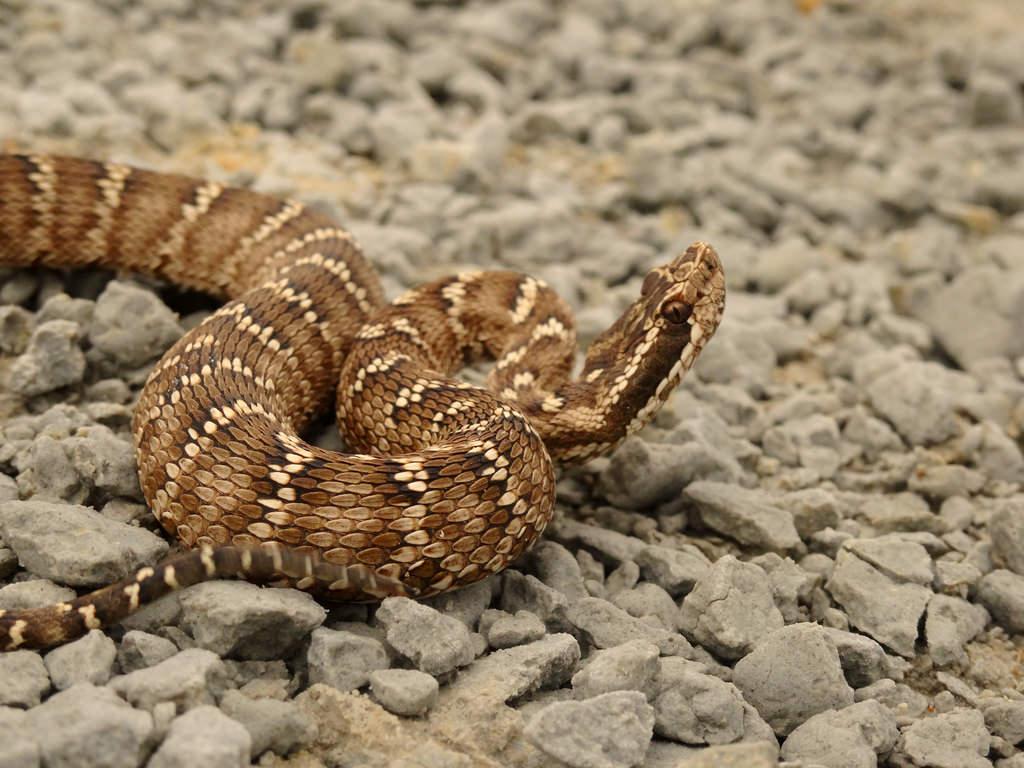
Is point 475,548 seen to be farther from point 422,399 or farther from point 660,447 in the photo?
point 660,447

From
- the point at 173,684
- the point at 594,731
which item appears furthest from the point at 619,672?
the point at 173,684

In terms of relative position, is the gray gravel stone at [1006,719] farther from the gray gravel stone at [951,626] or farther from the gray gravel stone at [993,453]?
the gray gravel stone at [993,453]

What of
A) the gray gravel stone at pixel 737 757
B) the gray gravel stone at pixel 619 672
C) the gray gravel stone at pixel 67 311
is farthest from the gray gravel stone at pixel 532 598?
the gray gravel stone at pixel 67 311

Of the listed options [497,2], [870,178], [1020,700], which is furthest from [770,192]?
[1020,700]

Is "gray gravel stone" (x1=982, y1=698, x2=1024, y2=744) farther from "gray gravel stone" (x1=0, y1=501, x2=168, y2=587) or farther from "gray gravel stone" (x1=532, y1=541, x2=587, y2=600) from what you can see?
"gray gravel stone" (x1=0, y1=501, x2=168, y2=587)

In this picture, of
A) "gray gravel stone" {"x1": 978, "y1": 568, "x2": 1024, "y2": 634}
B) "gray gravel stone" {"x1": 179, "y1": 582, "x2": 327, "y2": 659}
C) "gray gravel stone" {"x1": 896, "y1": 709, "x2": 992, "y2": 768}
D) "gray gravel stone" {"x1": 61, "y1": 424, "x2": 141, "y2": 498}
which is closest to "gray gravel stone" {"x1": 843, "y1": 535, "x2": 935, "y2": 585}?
"gray gravel stone" {"x1": 978, "y1": 568, "x2": 1024, "y2": 634}

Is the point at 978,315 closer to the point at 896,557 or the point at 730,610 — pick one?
the point at 896,557

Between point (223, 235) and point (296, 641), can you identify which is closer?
point (296, 641)
